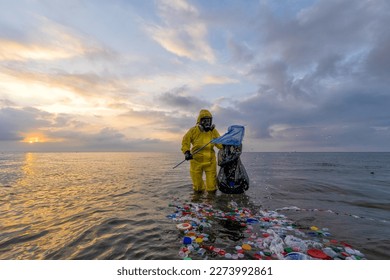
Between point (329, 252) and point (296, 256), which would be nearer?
point (296, 256)

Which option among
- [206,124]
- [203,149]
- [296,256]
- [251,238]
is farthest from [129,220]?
[206,124]

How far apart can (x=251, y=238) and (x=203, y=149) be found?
5.09m

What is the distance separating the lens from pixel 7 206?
27.0 feet

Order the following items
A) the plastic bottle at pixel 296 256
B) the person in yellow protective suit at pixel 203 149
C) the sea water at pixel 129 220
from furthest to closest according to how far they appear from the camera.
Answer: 1. the person in yellow protective suit at pixel 203 149
2. the sea water at pixel 129 220
3. the plastic bottle at pixel 296 256

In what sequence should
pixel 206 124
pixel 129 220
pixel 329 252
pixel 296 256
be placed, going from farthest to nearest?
pixel 206 124, pixel 129 220, pixel 329 252, pixel 296 256

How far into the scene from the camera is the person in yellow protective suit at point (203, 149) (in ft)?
31.2

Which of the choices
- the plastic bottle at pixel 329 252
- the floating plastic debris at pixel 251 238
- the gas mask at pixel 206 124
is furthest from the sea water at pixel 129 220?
the gas mask at pixel 206 124

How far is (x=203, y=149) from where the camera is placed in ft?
31.1

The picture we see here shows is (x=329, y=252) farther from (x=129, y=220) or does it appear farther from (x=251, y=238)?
(x=129, y=220)

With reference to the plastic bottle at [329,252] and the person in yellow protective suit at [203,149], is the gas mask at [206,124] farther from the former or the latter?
the plastic bottle at [329,252]

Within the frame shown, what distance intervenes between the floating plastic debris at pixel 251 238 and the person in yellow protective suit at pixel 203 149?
283 cm

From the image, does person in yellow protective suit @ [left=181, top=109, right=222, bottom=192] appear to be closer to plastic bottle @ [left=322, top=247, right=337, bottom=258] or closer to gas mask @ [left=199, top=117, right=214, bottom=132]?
gas mask @ [left=199, top=117, right=214, bottom=132]

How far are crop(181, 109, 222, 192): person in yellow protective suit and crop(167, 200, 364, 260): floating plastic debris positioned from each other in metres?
2.83

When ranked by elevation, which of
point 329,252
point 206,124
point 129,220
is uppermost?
point 206,124
